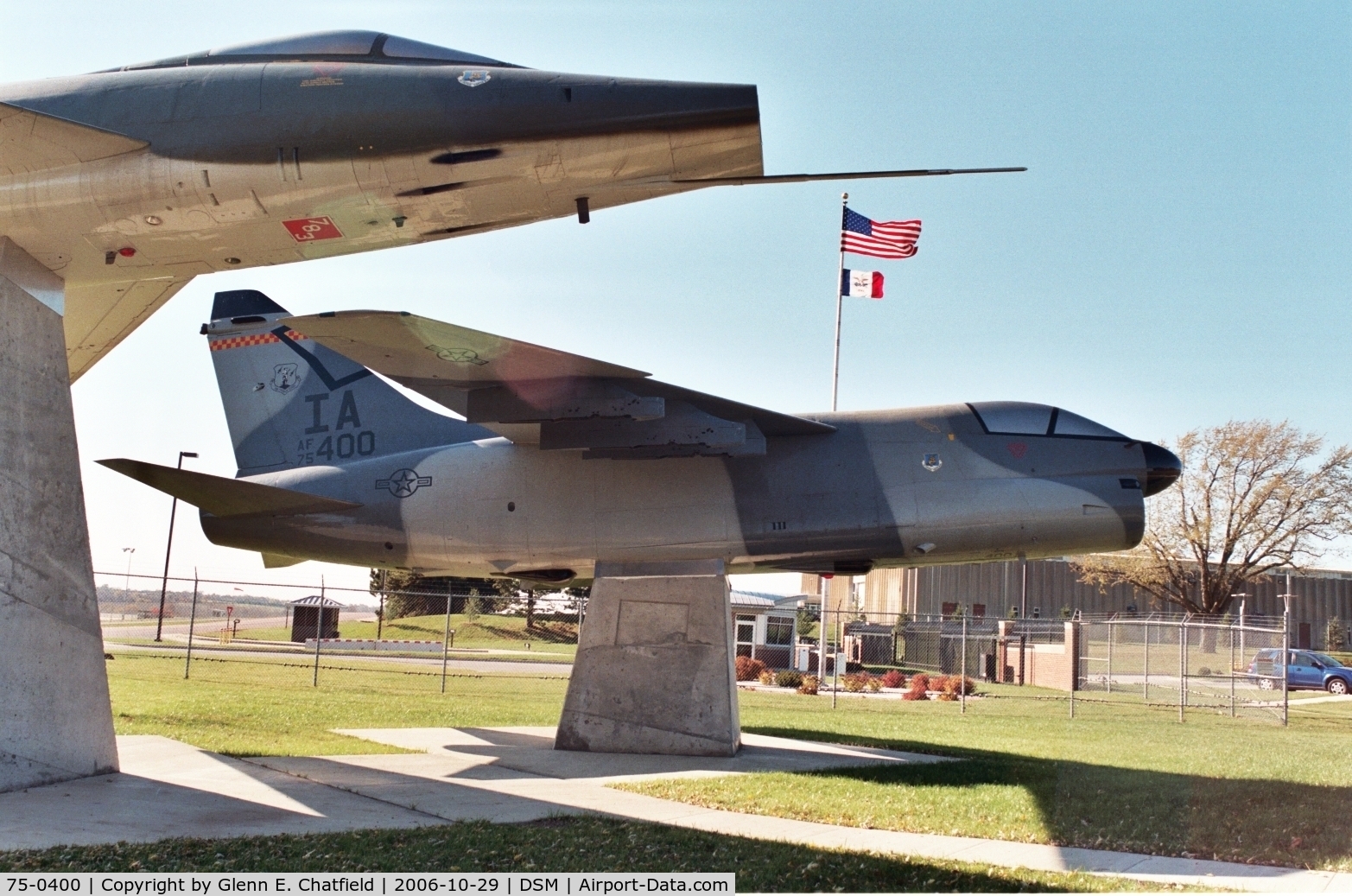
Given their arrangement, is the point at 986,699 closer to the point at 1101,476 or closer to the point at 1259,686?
the point at 1259,686

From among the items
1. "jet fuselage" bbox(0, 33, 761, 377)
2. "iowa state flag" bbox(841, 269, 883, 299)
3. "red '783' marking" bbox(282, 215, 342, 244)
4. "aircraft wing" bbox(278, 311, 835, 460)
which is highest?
"iowa state flag" bbox(841, 269, 883, 299)

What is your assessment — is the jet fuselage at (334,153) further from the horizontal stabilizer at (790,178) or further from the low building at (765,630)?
the low building at (765,630)

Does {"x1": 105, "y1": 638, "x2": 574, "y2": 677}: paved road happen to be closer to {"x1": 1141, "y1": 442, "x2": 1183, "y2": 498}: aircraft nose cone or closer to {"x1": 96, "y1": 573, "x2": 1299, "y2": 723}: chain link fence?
{"x1": 96, "y1": 573, "x2": 1299, "y2": 723}: chain link fence

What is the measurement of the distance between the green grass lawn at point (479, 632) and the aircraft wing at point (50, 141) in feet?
117

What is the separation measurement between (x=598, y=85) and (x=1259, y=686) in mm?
27860

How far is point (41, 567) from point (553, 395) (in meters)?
4.85

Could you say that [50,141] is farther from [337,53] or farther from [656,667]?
[656,667]

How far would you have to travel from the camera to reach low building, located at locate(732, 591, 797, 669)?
126ft

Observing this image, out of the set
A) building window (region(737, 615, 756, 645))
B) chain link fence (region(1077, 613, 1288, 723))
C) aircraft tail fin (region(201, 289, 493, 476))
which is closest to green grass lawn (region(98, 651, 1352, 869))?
chain link fence (region(1077, 613, 1288, 723))

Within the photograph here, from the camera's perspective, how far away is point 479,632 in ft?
164

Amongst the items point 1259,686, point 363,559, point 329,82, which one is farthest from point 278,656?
point 1259,686

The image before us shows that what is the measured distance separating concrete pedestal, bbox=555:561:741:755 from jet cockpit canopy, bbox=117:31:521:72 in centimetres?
614

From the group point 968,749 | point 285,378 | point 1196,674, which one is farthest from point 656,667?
point 1196,674

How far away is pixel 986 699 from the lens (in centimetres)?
2616
